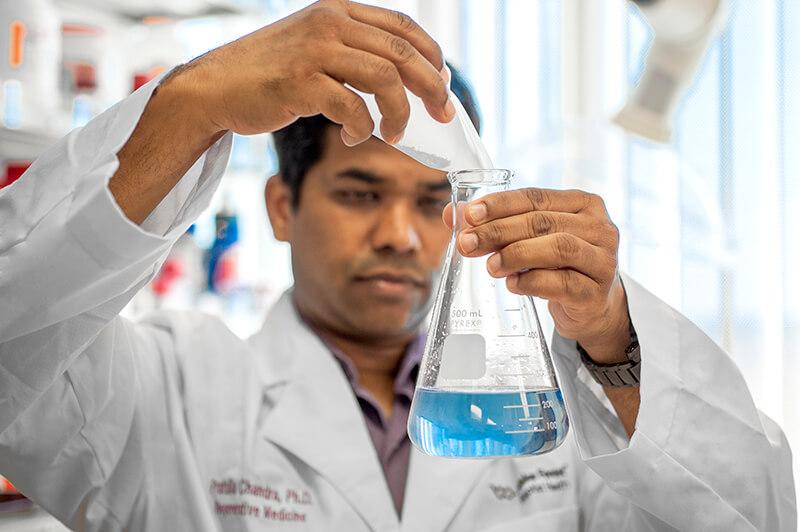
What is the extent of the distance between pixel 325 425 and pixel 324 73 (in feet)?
2.59

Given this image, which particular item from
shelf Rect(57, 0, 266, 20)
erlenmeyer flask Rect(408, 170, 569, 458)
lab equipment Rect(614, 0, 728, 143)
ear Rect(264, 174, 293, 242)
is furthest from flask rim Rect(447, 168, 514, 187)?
shelf Rect(57, 0, 266, 20)

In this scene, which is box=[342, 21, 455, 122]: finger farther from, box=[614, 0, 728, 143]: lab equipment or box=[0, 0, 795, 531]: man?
box=[614, 0, 728, 143]: lab equipment

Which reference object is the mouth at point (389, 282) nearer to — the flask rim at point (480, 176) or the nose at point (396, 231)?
the nose at point (396, 231)

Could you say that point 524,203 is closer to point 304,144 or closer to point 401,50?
point 401,50

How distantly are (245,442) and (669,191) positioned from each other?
1.61 meters

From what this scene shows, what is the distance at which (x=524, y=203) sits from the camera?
2.82 ft

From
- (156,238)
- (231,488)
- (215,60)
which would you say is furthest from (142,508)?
(215,60)

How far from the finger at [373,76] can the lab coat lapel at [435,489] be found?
0.74 metres

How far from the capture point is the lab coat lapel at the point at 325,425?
1.31 meters

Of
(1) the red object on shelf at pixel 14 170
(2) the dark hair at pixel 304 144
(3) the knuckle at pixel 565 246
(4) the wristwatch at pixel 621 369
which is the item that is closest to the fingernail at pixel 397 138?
(3) the knuckle at pixel 565 246

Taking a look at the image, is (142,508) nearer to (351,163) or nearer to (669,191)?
(351,163)

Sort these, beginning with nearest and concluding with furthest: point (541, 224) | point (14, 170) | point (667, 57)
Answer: point (541, 224)
point (667, 57)
point (14, 170)

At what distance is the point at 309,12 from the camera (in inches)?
31.6

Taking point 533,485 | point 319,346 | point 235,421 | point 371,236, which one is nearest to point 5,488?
point 235,421
